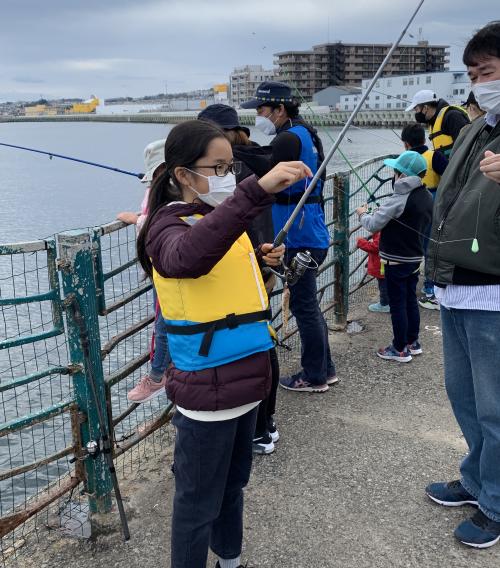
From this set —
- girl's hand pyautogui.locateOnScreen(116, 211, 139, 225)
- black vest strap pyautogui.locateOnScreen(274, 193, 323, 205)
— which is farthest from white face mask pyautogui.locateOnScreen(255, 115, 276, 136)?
girl's hand pyautogui.locateOnScreen(116, 211, 139, 225)

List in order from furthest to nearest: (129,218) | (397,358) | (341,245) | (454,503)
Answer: (341,245), (397,358), (129,218), (454,503)

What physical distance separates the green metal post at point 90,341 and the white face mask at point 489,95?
5.42 ft

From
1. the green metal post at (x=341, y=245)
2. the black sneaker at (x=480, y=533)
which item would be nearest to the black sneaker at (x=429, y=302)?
the green metal post at (x=341, y=245)

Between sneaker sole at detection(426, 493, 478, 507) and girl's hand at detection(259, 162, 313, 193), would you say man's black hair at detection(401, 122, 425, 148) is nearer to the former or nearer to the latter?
sneaker sole at detection(426, 493, 478, 507)

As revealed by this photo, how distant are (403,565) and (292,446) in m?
1.02

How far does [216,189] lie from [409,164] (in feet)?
8.60

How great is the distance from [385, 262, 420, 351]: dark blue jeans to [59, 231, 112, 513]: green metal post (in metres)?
2.49

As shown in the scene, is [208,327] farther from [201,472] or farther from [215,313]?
[201,472]

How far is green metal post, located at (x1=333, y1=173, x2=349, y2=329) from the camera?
190 inches

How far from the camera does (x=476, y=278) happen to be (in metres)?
2.27

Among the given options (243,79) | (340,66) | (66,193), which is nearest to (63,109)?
(243,79)

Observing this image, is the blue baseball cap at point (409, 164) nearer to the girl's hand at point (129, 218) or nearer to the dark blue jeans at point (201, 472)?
the girl's hand at point (129, 218)

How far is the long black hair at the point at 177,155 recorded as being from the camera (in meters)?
1.80

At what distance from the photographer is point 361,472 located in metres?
3.05
